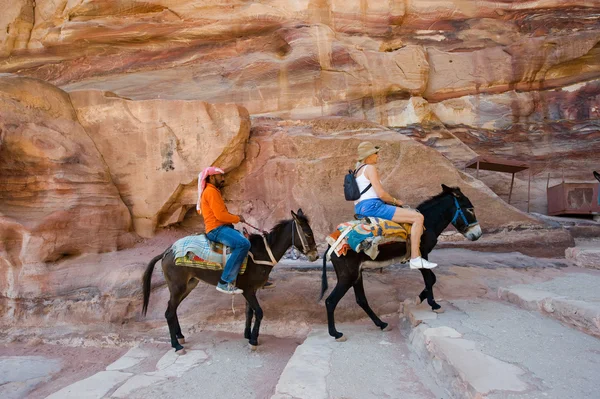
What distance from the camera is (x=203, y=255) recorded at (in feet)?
16.3

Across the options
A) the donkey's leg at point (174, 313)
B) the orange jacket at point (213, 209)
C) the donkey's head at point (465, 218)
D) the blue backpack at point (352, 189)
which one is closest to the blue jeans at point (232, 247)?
the orange jacket at point (213, 209)

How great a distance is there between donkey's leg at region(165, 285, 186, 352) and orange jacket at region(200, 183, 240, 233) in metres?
0.92

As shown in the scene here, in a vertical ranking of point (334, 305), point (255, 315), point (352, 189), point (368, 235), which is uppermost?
point (352, 189)

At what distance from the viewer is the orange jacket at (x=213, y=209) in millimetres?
4953

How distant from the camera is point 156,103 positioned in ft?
26.3

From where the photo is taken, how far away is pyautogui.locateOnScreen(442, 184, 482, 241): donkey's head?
5.30 metres

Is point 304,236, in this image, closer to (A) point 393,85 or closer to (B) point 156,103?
(B) point 156,103

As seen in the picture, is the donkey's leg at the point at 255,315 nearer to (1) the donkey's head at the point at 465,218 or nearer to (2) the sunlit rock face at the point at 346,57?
(1) the donkey's head at the point at 465,218

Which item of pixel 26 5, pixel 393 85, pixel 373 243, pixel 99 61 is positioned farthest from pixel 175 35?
pixel 373 243

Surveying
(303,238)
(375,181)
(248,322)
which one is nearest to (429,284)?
(375,181)

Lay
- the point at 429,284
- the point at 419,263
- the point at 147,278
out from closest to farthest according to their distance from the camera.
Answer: the point at 419,263, the point at 429,284, the point at 147,278

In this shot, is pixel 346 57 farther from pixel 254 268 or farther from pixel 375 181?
pixel 254 268

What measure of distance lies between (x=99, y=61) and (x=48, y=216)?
1172 cm

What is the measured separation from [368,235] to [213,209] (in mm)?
1926
